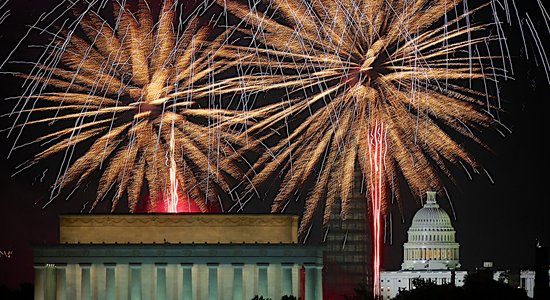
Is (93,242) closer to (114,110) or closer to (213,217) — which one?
(213,217)

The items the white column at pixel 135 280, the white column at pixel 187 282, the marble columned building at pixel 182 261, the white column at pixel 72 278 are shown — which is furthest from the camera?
the white column at pixel 72 278

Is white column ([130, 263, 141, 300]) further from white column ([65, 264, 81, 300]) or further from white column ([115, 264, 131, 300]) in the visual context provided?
white column ([65, 264, 81, 300])

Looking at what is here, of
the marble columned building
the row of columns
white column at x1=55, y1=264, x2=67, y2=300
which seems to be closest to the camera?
the row of columns

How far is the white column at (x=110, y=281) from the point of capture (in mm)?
155750

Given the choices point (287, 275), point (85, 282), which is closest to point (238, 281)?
point (287, 275)

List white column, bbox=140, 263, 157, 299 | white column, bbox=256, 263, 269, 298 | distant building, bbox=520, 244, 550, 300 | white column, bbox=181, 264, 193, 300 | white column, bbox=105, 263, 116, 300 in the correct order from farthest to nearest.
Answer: white column, bbox=140, 263, 157, 299
white column, bbox=105, 263, 116, 300
white column, bbox=181, 264, 193, 300
white column, bbox=256, 263, 269, 298
distant building, bbox=520, 244, 550, 300

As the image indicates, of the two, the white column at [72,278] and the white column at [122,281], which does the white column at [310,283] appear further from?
the white column at [72,278]

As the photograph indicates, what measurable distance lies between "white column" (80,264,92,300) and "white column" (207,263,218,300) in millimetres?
10052

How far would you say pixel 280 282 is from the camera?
509 ft

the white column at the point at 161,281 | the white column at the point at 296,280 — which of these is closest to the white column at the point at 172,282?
the white column at the point at 161,281

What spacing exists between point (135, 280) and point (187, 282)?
4448 millimetres

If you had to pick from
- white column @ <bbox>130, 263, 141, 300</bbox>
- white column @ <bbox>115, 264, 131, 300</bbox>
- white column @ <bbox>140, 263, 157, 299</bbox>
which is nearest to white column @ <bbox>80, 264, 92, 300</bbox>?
white column @ <bbox>115, 264, 131, 300</bbox>

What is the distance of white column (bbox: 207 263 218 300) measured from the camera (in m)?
155

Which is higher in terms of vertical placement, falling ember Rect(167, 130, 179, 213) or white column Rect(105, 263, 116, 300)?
falling ember Rect(167, 130, 179, 213)
